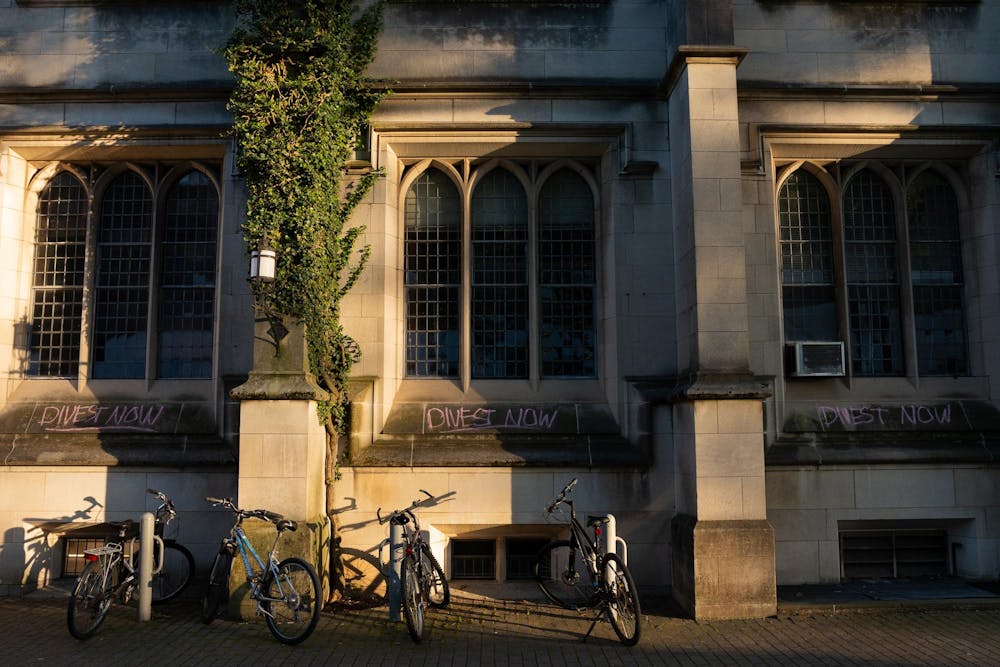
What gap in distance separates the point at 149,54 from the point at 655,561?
948cm

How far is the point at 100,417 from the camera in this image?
369 inches

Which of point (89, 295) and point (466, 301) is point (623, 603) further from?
point (89, 295)

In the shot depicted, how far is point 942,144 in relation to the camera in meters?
9.66

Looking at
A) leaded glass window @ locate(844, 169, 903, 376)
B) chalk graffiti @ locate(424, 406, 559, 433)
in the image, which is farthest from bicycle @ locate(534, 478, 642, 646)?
leaded glass window @ locate(844, 169, 903, 376)

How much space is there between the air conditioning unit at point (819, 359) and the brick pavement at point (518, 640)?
290 centimetres

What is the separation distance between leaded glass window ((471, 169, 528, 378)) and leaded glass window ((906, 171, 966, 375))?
5.46 metres

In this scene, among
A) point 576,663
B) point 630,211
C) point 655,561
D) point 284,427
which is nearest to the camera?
point 576,663

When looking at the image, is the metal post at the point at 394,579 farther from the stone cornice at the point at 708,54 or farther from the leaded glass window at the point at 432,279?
the stone cornice at the point at 708,54

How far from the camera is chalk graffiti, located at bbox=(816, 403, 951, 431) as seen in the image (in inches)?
365

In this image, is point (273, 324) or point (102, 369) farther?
point (102, 369)

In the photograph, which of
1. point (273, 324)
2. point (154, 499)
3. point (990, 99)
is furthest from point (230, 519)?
point (990, 99)

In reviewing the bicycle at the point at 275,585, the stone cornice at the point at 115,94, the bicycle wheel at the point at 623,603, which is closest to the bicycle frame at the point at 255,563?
the bicycle at the point at 275,585

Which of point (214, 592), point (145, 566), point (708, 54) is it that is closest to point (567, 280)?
point (708, 54)

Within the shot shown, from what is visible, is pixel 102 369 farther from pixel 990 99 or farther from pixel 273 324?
pixel 990 99
